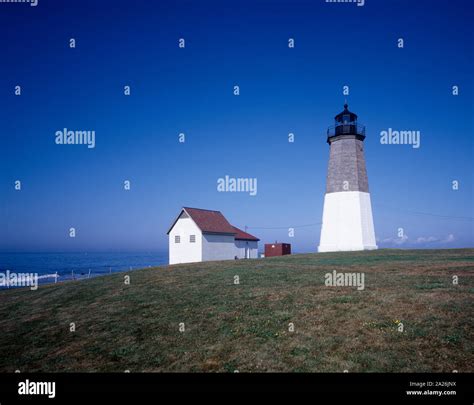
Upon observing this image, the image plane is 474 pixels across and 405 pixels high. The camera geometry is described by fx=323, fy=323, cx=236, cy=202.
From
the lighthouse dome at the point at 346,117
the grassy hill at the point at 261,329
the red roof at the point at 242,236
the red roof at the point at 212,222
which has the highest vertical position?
the lighthouse dome at the point at 346,117

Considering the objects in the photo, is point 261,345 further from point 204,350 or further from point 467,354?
point 467,354

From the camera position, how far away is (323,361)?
30.9 feet

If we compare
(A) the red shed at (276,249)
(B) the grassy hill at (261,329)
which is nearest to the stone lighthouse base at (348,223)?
(A) the red shed at (276,249)

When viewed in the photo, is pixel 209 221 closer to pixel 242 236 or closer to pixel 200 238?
pixel 200 238

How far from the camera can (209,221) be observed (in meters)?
47.4

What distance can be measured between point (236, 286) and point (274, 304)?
4.83 m

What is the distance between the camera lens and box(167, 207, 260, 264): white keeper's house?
146 ft

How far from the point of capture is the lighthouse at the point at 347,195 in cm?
4072

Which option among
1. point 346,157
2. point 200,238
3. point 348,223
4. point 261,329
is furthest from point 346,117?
point 261,329

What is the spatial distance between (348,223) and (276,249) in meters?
13.9

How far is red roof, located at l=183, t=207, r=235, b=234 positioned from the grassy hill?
2566 centimetres

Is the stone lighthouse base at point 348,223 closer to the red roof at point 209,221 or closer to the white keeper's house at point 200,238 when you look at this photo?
the white keeper's house at point 200,238
